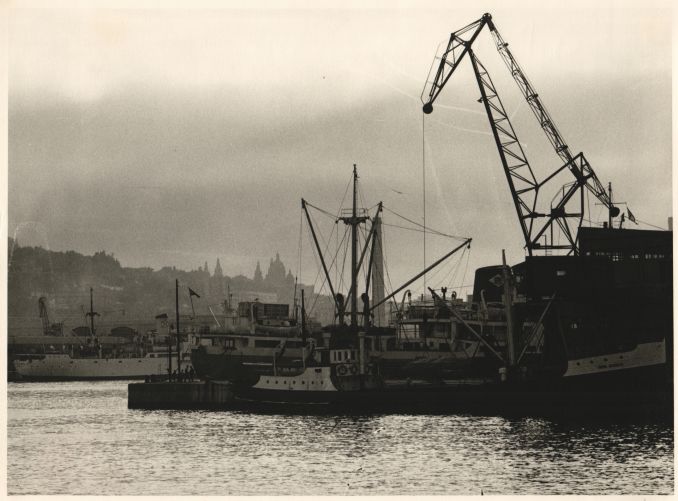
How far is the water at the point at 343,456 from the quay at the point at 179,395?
11.6 metres

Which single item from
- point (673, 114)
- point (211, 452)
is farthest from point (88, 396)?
point (673, 114)

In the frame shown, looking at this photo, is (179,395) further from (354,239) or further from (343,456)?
(343,456)

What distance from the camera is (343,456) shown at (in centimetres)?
5106

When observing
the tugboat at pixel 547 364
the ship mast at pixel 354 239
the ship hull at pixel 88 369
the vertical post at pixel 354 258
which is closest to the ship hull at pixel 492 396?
the tugboat at pixel 547 364

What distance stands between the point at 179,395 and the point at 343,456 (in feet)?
124

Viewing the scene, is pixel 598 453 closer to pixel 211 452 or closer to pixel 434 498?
pixel 434 498

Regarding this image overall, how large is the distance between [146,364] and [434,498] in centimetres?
14377

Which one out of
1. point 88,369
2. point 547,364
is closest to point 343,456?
point 547,364

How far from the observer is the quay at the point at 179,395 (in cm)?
8581

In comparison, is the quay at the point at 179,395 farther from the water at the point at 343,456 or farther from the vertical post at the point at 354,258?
the vertical post at the point at 354,258

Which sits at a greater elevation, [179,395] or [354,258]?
[354,258]

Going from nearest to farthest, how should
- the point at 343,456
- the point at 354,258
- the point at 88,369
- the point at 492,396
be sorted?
the point at 343,456 → the point at 492,396 → the point at 354,258 → the point at 88,369

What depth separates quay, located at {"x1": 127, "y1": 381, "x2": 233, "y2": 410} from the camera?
8581 centimetres

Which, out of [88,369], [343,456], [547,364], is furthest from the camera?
[88,369]
